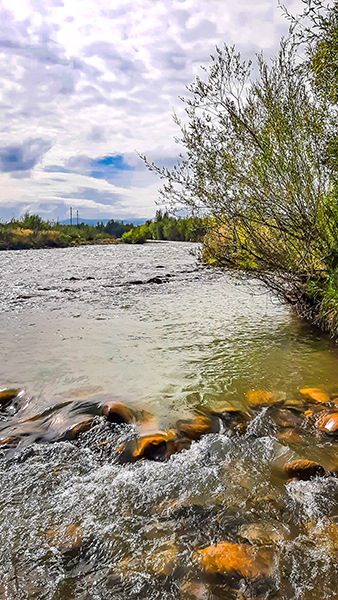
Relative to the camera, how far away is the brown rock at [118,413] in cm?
389

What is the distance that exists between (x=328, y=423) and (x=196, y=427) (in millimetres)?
1408

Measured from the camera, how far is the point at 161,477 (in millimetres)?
3004

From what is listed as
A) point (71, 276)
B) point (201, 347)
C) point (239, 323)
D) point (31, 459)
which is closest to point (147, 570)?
point (31, 459)

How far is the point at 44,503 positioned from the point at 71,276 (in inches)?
510

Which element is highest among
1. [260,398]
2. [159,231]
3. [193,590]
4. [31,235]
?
[159,231]

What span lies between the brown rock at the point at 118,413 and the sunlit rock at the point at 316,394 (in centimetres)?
221

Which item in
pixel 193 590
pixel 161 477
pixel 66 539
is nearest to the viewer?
pixel 193 590

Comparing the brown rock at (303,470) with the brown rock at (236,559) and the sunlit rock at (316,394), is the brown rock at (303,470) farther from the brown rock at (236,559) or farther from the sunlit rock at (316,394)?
the sunlit rock at (316,394)

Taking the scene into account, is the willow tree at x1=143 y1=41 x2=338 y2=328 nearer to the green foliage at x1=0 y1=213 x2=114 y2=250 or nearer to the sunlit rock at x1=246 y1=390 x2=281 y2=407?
the sunlit rock at x1=246 y1=390 x2=281 y2=407

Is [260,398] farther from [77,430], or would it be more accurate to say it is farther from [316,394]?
[77,430]

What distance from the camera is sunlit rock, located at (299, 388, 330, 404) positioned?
14.1ft

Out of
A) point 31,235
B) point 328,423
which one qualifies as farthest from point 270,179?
point 31,235

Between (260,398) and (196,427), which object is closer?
(196,427)

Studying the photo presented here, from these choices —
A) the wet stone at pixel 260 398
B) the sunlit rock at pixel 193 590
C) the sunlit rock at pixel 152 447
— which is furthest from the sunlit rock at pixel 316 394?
the sunlit rock at pixel 193 590
